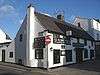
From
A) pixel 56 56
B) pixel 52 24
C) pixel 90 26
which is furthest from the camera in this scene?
pixel 90 26

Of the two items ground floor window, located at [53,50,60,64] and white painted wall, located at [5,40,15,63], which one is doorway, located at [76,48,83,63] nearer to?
ground floor window, located at [53,50,60,64]

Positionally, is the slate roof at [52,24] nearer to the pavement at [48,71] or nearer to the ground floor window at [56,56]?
the ground floor window at [56,56]

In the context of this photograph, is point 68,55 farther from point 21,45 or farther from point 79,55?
point 21,45

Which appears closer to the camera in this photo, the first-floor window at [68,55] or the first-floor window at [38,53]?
the first-floor window at [38,53]

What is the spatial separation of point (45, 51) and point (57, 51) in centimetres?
235

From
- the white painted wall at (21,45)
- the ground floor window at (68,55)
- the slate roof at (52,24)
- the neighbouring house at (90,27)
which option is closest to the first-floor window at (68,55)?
the ground floor window at (68,55)

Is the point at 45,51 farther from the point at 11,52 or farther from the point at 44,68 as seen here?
the point at 11,52

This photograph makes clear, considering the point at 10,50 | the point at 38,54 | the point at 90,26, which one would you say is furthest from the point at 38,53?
the point at 90,26

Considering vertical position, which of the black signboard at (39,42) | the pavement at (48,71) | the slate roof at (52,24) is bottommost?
the pavement at (48,71)

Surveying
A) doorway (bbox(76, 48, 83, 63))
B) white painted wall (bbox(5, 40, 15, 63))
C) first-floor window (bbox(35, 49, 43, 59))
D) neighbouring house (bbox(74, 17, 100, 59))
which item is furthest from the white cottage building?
neighbouring house (bbox(74, 17, 100, 59))

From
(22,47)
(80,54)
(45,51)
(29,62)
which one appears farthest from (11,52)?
(80,54)

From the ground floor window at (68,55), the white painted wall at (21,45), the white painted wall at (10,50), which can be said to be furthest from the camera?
the white painted wall at (10,50)

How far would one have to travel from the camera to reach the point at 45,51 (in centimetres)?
2427

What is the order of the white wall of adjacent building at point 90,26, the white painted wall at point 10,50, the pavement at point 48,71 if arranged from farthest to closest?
the white wall of adjacent building at point 90,26 → the white painted wall at point 10,50 → the pavement at point 48,71
